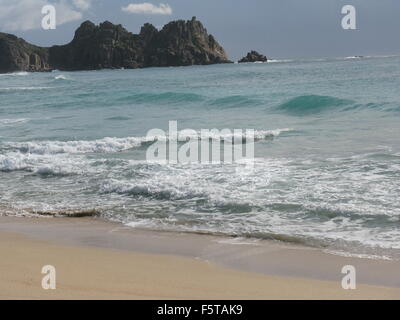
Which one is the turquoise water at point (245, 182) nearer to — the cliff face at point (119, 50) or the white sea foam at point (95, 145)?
the white sea foam at point (95, 145)

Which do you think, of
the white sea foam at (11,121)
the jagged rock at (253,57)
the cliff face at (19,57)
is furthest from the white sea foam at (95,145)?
the cliff face at (19,57)

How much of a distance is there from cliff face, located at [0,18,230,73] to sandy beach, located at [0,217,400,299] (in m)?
134

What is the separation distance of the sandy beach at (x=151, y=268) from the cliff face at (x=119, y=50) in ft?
441

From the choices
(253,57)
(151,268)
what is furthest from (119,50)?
(151,268)

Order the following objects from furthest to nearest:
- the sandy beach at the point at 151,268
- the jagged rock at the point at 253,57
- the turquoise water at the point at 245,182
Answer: the jagged rock at the point at 253,57 → the turquoise water at the point at 245,182 → the sandy beach at the point at 151,268

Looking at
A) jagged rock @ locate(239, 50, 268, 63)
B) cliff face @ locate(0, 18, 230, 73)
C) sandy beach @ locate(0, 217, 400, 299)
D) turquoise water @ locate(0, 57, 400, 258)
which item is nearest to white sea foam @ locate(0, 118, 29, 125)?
turquoise water @ locate(0, 57, 400, 258)

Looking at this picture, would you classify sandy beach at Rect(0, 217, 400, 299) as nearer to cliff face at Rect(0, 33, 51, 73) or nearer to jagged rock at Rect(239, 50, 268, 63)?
jagged rock at Rect(239, 50, 268, 63)

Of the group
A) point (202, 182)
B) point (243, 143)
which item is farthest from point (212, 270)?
point (243, 143)

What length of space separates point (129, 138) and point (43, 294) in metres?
12.2

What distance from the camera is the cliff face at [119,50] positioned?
141625 millimetres

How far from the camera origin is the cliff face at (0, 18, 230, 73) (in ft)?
465

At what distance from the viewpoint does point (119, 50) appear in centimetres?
14375
